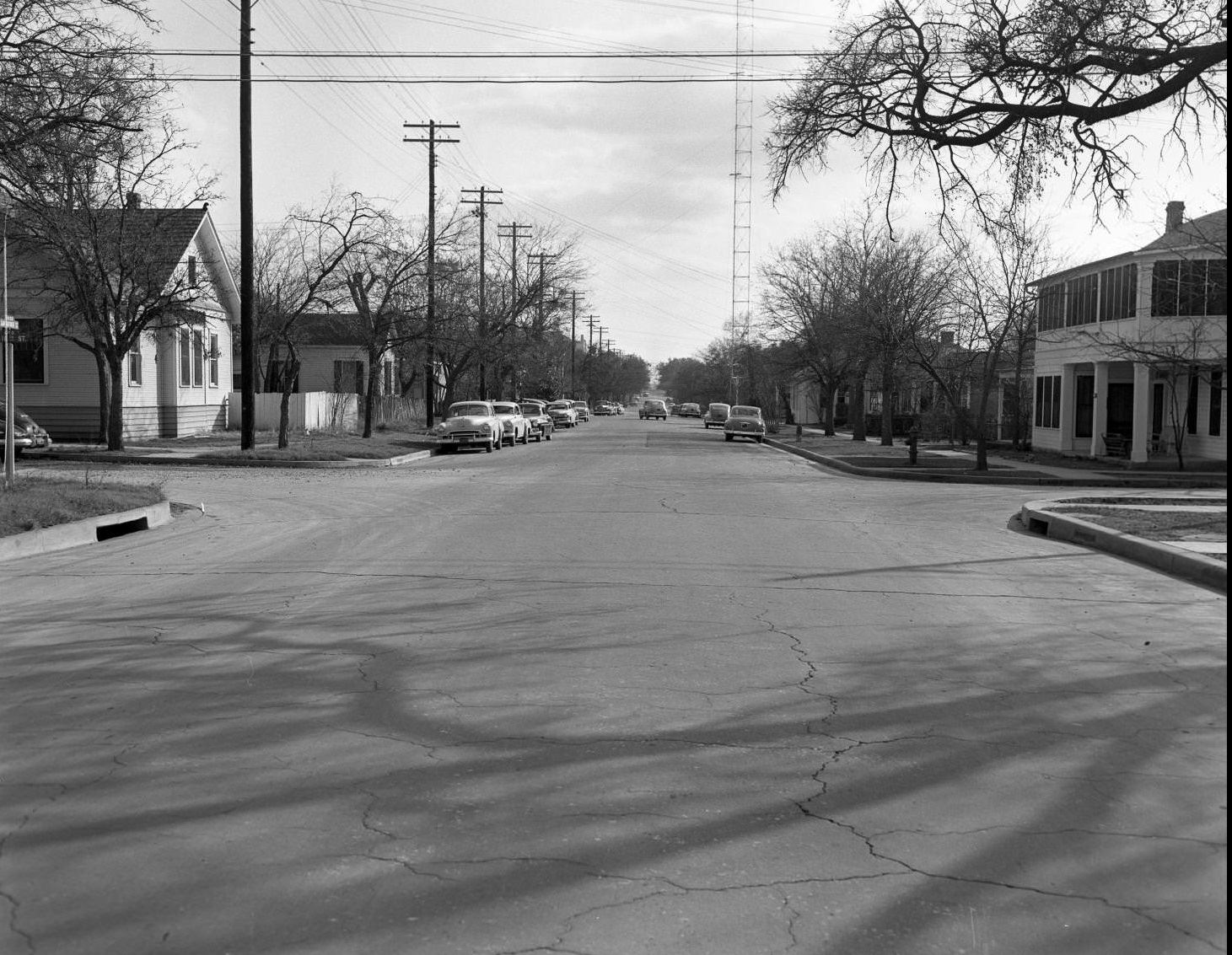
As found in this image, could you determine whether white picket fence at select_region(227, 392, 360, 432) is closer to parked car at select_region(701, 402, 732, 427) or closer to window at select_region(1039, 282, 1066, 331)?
window at select_region(1039, 282, 1066, 331)

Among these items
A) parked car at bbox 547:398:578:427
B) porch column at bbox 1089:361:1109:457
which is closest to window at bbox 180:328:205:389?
porch column at bbox 1089:361:1109:457

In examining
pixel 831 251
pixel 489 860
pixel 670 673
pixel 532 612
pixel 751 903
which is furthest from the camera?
pixel 831 251

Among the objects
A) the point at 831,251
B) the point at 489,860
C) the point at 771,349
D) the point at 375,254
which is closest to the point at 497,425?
the point at 375,254

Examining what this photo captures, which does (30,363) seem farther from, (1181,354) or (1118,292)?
(1118,292)

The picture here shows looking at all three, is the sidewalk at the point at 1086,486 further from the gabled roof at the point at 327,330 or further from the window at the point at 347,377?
the window at the point at 347,377

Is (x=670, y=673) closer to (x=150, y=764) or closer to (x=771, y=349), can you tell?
(x=150, y=764)

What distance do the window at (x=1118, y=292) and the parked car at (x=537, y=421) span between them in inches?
930

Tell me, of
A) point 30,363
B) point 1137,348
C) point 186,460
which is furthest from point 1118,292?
point 30,363

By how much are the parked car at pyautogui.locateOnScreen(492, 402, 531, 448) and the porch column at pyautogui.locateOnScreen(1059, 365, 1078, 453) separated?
18.9 m

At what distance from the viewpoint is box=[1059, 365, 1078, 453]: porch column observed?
37.5 metres

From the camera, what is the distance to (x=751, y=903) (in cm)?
414

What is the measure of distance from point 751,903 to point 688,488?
19146mm

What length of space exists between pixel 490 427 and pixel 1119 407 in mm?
19885

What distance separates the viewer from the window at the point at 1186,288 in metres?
25.3
